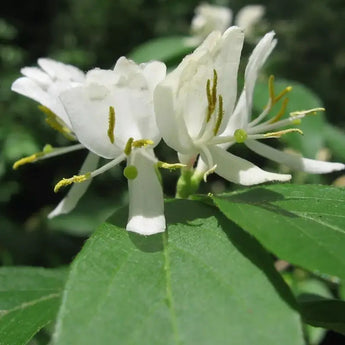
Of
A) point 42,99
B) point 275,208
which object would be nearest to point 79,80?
point 42,99

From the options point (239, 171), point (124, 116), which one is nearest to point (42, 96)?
point (124, 116)

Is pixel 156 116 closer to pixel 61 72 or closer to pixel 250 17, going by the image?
pixel 61 72

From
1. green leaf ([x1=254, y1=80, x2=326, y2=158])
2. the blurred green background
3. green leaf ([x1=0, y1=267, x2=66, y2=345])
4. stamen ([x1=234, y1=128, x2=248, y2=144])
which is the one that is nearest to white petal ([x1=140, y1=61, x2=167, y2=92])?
stamen ([x1=234, y1=128, x2=248, y2=144])

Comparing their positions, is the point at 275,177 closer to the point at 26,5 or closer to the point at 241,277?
the point at 241,277

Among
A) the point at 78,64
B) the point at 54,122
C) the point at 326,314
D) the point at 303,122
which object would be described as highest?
the point at 78,64

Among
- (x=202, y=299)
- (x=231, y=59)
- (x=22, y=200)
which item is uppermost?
(x=22, y=200)

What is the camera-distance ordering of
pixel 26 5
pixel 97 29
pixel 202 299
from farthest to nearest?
pixel 97 29
pixel 26 5
pixel 202 299

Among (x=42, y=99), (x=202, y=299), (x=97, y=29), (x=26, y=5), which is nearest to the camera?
(x=202, y=299)

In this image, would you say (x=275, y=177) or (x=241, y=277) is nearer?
(x=241, y=277)
